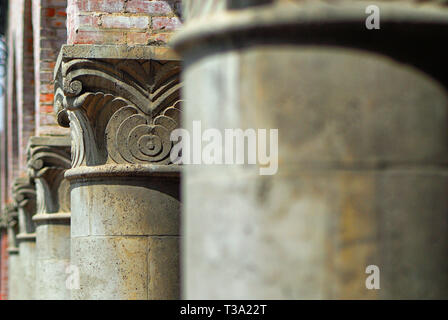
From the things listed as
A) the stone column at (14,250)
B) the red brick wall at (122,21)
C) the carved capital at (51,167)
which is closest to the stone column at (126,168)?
the red brick wall at (122,21)

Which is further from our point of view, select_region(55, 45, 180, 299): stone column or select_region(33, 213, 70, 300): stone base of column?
select_region(33, 213, 70, 300): stone base of column

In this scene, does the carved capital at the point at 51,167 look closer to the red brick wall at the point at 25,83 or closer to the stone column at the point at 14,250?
the red brick wall at the point at 25,83

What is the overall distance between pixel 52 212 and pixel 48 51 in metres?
1.32

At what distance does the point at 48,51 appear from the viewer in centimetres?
775

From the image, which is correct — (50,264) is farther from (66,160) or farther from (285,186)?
(285,186)

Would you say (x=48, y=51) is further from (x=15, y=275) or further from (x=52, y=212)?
(x=15, y=275)

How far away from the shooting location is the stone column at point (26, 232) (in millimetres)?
9609

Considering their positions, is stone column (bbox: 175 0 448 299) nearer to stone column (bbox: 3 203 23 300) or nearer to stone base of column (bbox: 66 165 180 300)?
stone base of column (bbox: 66 165 180 300)

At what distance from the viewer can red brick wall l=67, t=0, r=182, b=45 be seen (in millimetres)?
4969

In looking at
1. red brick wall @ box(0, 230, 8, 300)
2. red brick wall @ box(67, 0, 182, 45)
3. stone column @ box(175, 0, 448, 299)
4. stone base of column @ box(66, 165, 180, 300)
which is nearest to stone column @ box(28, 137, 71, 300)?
red brick wall @ box(67, 0, 182, 45)

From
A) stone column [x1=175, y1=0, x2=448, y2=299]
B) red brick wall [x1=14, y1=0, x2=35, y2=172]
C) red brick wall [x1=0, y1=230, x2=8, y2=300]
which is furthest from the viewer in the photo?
red brick wall [x1=0, y1=230, x2=8, y2=300]

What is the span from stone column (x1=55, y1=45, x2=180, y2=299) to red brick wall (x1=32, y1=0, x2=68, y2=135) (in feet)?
9.15
